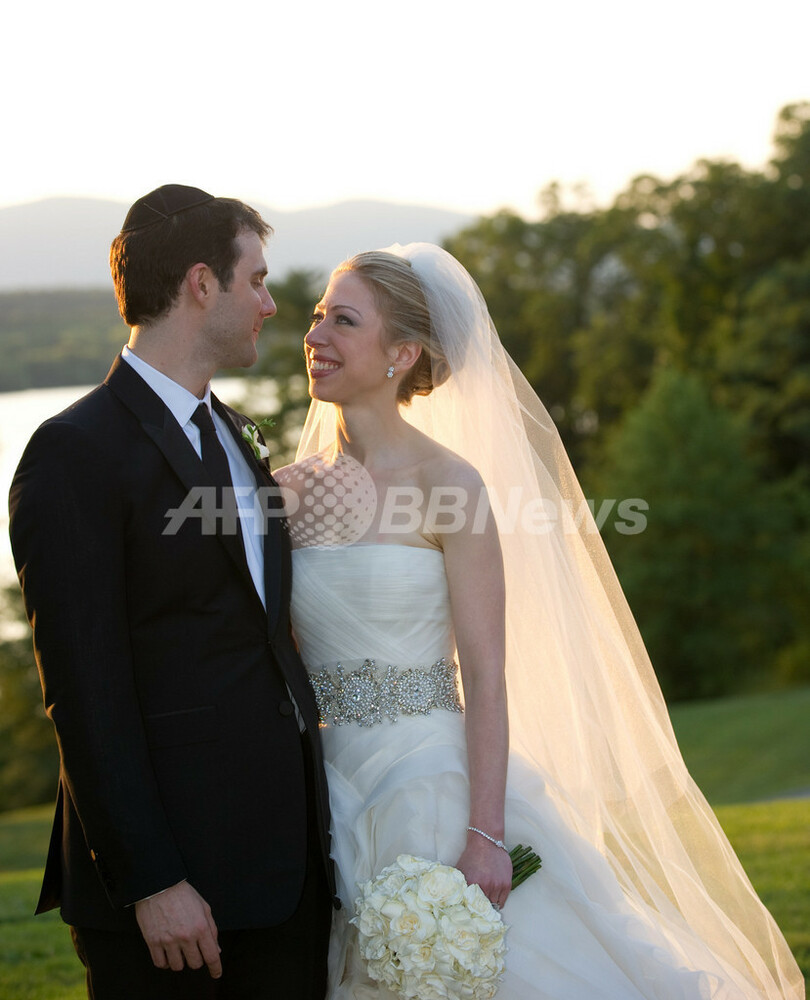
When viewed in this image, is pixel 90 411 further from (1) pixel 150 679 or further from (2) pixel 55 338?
(2) pixel 55 338

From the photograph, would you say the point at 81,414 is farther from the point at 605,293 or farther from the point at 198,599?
the point at 605,293

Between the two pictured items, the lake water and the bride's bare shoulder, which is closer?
the bride's bare shoulder

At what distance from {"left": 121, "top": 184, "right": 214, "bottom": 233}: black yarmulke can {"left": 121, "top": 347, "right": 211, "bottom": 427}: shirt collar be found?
37 centimetres

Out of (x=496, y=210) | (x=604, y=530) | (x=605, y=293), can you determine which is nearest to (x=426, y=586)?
(x=604, y=530)

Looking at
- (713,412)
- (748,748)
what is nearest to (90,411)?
(748,748)

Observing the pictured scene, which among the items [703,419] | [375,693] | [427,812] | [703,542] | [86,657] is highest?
[86,657]

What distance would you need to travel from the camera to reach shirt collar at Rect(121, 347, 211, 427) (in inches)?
124

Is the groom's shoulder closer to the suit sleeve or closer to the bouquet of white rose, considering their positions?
the suit sleeve

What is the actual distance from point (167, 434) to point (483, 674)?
123 cm

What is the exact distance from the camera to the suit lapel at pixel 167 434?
305cm

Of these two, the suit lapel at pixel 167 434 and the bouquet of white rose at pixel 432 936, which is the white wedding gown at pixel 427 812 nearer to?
the bouquet of white rose at pixel 432 936

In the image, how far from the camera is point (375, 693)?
12.0 ft

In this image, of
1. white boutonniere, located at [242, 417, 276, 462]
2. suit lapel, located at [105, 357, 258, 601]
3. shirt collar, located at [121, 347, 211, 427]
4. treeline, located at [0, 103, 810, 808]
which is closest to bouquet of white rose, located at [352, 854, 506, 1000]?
suit lapel, located at [105, 357, 258, 601]

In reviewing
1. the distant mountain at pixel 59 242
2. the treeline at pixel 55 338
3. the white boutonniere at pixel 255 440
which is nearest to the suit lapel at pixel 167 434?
the white boutonniere at pixel 255 440
